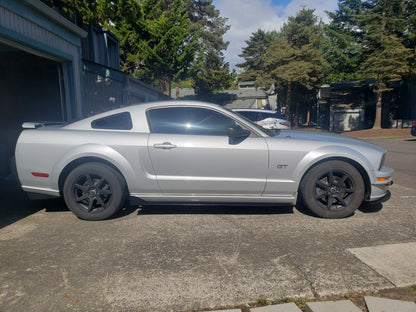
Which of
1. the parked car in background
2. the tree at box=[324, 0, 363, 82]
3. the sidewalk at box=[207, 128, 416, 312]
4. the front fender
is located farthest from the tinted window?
the tree at box=[324, 0, 363, 82]

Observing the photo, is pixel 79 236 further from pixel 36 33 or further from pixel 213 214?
pixel 36 33

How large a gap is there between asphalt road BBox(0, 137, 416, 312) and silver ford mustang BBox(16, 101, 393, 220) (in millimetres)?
306

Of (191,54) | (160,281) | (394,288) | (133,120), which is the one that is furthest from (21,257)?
(191,54)

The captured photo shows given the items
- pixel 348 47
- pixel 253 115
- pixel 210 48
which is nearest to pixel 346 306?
pixel 253 115

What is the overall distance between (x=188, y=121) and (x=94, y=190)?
4.90 ft

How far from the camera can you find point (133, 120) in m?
3.87

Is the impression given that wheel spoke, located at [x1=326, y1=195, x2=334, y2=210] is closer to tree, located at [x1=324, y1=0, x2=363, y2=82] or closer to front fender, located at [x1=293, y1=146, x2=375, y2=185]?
front fender, located at [x1=293, y1=146, x2=375, y2=185]

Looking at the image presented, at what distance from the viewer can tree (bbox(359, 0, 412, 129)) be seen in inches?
802

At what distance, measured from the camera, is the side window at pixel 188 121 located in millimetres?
3818

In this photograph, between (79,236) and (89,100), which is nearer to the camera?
(79,236)

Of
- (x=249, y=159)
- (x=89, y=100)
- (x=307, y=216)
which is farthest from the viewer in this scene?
(x=89, y=100)

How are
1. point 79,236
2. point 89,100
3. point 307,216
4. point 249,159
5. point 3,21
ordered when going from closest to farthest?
1. point 79,236
2. point 249,159
3. point 307,216
4. point 3,21
5. point 89,100

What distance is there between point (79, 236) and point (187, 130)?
180 cm

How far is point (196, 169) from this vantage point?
366 cm
